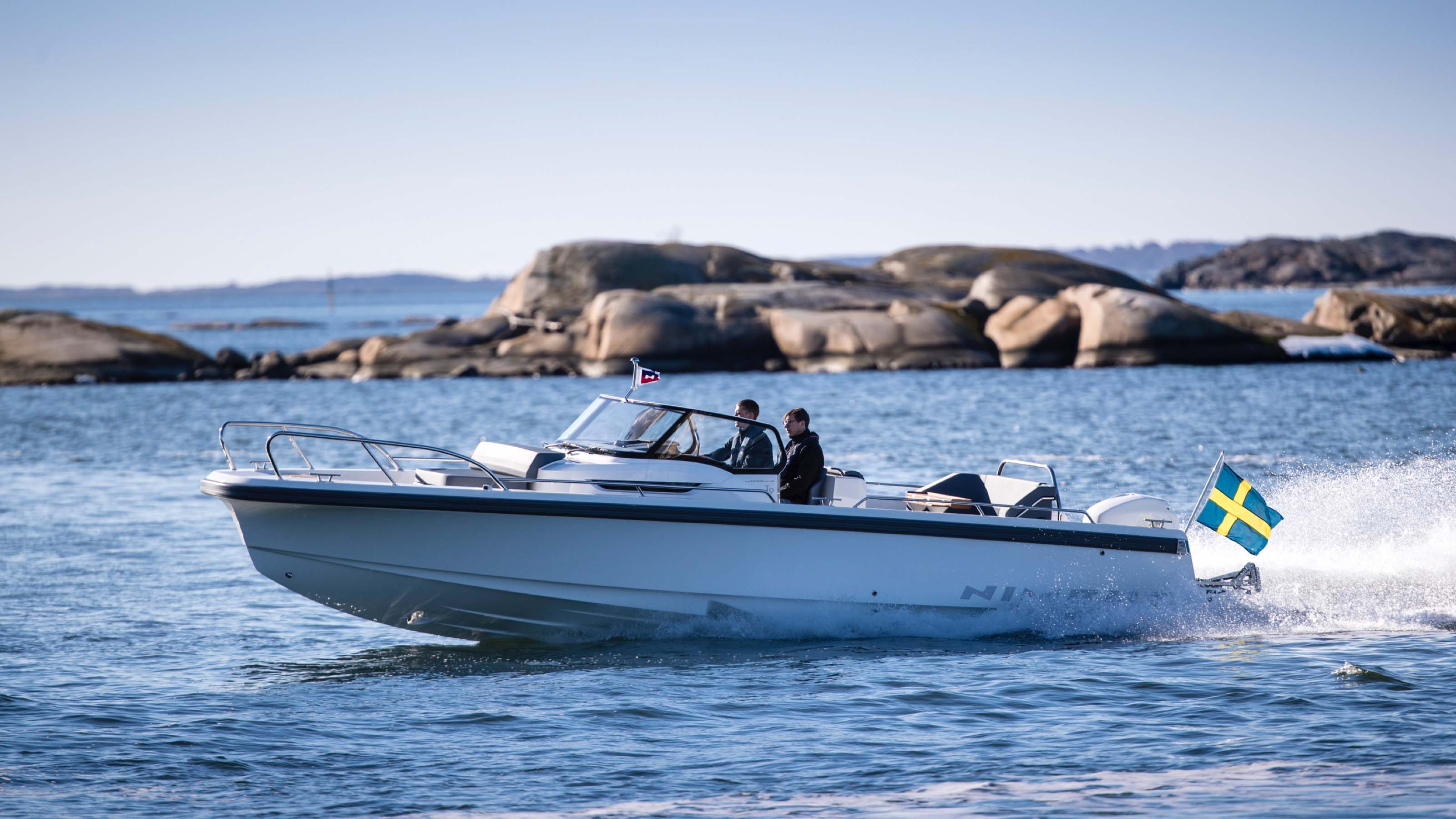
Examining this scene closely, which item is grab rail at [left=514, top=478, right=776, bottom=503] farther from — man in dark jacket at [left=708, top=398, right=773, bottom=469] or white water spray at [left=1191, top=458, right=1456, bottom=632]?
white water spray at [left=1191, top=458, right=1456, bottom=632]

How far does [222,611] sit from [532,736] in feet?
18.1

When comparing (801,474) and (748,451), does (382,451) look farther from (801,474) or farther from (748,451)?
(801,474)

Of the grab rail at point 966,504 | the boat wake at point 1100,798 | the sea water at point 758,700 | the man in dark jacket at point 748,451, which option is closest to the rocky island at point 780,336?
the sea water at point 758,700

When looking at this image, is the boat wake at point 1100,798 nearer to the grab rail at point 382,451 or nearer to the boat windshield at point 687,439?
the grab rail at point 382,451

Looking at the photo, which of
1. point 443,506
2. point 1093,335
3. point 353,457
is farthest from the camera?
point 1093,335

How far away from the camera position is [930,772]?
7.35m

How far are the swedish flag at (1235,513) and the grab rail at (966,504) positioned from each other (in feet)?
3.45

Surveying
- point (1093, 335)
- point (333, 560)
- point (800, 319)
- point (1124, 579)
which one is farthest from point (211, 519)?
point (1093, 335)

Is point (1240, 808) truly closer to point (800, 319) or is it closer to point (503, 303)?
point (800, 319)

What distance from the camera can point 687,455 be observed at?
1002 cm

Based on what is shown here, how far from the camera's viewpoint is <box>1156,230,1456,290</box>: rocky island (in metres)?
184

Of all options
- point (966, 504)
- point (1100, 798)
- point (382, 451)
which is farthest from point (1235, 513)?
point (382, 451)

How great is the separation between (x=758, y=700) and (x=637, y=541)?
157cm

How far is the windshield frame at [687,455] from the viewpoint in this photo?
10.0 meters
